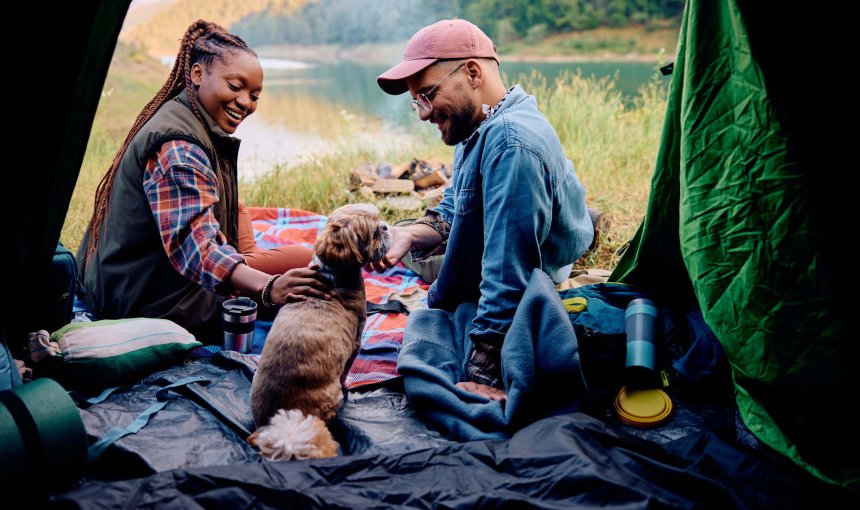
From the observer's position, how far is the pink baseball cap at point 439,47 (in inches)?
115

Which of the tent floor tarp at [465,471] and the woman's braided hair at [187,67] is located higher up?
the woman's braided hair at [187,67]

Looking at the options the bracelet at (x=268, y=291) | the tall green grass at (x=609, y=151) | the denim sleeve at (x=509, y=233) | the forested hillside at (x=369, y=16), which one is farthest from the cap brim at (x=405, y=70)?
the forested hillside at (x=369, y=16)

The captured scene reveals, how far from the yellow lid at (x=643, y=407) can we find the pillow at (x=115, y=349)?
1876 mm

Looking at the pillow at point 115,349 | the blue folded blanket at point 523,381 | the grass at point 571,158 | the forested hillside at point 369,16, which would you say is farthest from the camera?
the forested hillside at point 369,16

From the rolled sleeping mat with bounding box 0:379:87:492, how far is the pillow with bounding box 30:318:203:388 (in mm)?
660

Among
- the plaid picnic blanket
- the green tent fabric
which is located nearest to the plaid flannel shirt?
the plaid picnic blanket

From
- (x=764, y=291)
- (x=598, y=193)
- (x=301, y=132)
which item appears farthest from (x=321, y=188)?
(x=301, y=132)

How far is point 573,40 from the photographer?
27062 mm

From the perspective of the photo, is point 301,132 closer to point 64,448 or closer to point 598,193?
point 598,193

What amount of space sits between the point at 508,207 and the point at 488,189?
149 millimetres

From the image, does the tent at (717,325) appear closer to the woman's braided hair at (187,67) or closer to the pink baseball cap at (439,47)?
the woman's braided hair at (187,67)

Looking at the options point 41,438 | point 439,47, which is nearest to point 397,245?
point 439,47

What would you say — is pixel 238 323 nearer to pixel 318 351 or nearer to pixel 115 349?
pixel 115 349

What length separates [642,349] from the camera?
2.68m
